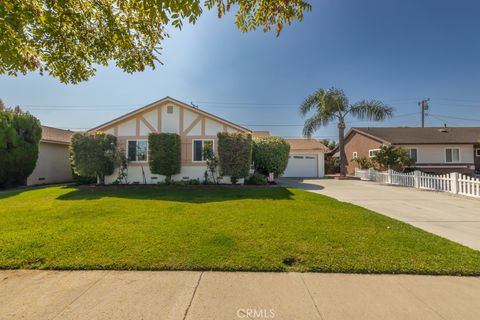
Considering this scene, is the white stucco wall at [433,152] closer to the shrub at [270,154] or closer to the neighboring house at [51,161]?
the shrub at [270,154]

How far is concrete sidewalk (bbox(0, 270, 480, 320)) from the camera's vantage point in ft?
8.55

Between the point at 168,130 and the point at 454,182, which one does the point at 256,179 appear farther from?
the point at 454,182

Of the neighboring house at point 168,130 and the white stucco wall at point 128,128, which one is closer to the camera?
the neighboring house at point 168,130

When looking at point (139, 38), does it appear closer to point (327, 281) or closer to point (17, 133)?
point (327, 281)

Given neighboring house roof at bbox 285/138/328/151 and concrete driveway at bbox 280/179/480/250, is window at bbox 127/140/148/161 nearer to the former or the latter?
concrete driveway at bbox 280/179/480/250

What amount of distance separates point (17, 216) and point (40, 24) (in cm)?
580

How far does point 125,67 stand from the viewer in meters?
4.64

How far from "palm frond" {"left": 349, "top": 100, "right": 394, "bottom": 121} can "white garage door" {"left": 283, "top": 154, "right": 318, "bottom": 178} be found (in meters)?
5.60

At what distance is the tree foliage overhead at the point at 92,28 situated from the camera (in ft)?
10.1

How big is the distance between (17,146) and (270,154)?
49.4 ft

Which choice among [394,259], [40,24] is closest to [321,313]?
[394,259]

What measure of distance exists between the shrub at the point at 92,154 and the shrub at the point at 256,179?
7.74m

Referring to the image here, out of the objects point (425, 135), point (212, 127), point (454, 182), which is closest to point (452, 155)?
point (425, 135)

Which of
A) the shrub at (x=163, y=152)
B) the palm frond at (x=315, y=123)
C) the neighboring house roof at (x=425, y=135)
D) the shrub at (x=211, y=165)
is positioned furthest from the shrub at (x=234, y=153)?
the neighboring house roof at (x=425, y=135)
